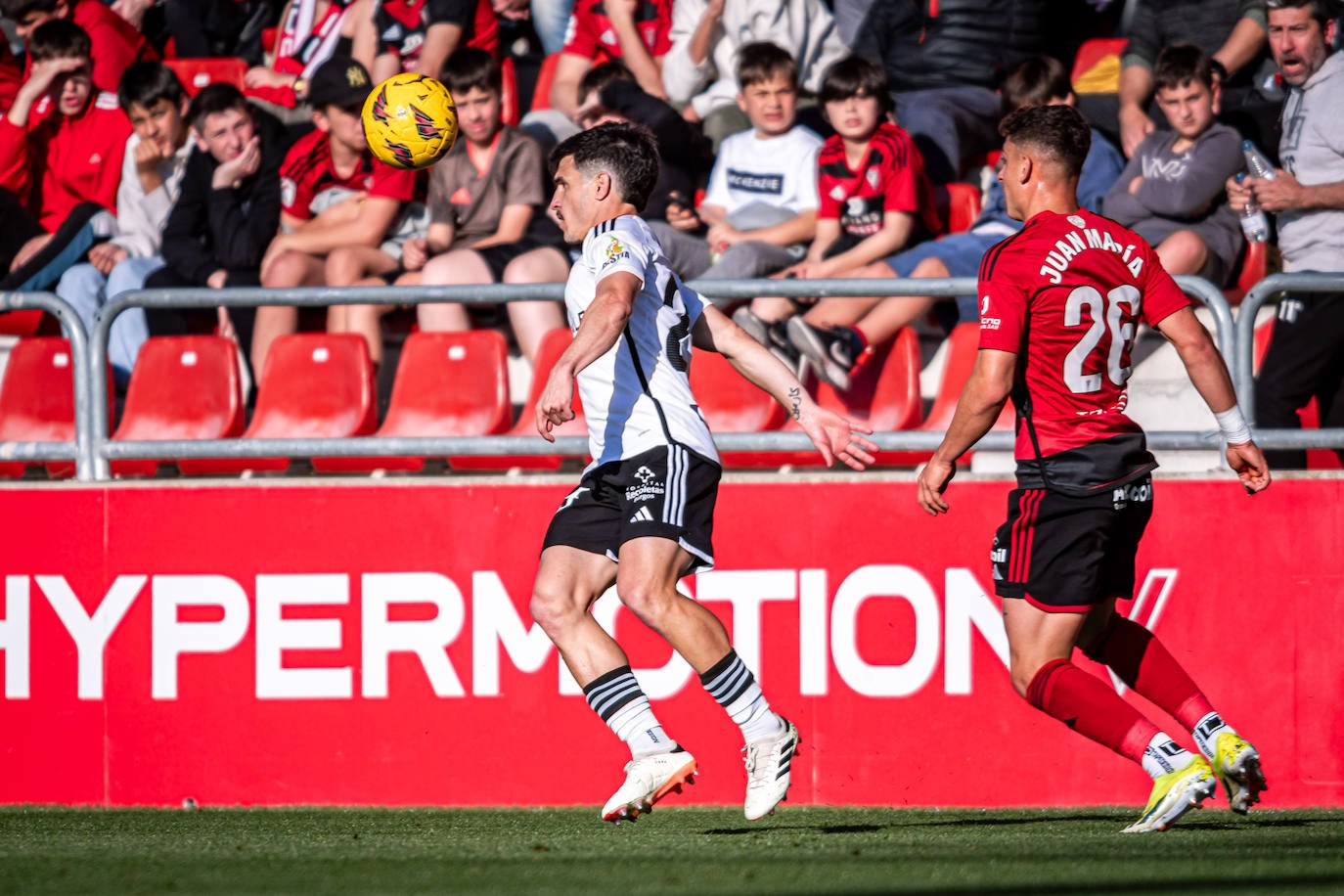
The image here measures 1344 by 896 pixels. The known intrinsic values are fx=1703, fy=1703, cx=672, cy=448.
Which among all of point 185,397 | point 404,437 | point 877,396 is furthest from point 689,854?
point 185,397

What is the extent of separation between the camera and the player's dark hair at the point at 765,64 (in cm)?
936

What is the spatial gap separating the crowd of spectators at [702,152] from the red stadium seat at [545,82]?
0.08ft

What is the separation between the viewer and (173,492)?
24.3ft

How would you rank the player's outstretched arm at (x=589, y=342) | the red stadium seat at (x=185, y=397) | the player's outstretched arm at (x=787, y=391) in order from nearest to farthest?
1. the player's outstretched arm at (x=589, y=342)
2. the player's outstretched arm at (x=787, y=391)
3. the red stadium seat at (x=185, y=397)

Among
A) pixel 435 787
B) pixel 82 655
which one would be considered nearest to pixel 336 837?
pixel 435 787

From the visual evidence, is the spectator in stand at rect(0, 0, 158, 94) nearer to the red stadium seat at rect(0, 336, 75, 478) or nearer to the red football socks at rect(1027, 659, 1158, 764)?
the red stadium seat at rect(0, 336, 75, 478)

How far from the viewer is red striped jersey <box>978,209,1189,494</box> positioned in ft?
17.5

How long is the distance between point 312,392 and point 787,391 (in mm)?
3261

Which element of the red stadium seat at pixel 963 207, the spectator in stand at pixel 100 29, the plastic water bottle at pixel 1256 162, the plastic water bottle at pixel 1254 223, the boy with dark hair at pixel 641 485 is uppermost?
the spectator in stand at pixel 100 29

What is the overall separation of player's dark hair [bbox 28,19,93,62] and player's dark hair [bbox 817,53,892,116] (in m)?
5.11

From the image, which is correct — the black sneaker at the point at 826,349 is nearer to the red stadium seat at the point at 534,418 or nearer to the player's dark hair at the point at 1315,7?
the red stadium seat at the point at 534,418

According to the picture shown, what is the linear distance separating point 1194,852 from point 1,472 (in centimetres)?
652

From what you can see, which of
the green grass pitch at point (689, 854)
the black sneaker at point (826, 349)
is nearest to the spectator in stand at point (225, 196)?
the black sneaker at point (826, 349)

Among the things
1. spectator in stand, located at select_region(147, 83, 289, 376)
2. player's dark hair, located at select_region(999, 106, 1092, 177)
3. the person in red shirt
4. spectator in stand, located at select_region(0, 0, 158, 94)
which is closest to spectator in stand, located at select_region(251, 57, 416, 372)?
spectator in stand, located at select_region(147, 83, 289, 376)
